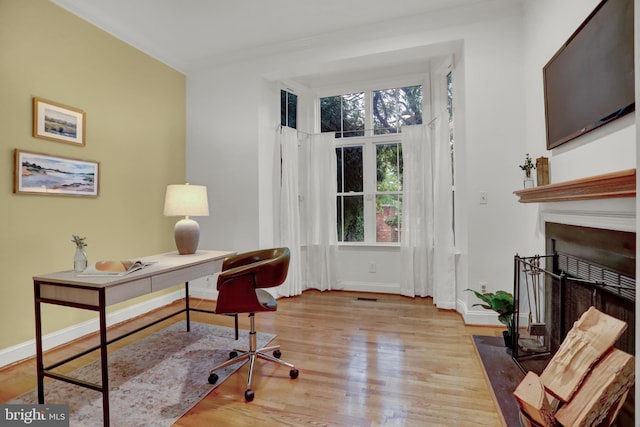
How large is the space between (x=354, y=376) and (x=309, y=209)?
2435mm

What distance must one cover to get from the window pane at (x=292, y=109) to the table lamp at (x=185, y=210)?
190cm

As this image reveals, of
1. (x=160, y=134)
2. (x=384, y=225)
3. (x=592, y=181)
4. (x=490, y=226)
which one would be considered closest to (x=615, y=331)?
(x=592, y=181)

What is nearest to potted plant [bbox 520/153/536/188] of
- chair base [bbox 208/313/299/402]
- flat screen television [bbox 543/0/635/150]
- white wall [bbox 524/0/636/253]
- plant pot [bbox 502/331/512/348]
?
white wall [bbox 524/0/636/253]

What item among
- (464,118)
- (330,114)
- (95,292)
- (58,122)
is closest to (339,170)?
(330,114)

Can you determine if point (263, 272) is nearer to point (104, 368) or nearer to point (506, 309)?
point (104, 368)

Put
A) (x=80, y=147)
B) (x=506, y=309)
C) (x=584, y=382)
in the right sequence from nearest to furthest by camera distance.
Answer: (x=584, y=382)
(x=506, y=309)
(x=80, y=147)

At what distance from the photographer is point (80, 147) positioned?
2.72 m

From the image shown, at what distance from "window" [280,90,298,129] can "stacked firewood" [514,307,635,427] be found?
3561 mm

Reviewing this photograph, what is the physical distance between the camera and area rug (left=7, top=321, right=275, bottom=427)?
169 cm

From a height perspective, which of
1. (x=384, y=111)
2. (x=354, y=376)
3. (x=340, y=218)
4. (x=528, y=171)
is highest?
(x=384, y=111)

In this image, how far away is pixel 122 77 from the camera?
122 inches

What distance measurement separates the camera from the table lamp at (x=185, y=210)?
2527 millimetres

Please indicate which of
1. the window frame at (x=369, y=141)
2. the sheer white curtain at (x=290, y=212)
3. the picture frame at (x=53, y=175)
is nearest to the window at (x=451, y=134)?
the window frame at (x=369, y=141)

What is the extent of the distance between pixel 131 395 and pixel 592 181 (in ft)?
8.78
